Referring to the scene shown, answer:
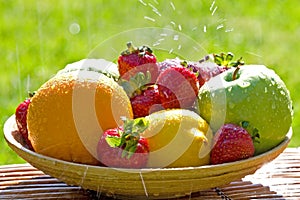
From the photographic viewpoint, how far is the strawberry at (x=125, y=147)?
1.20 m

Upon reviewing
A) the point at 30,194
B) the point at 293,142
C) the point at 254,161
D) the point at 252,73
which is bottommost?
the point at 293,142

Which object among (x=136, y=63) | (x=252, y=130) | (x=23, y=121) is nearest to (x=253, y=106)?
(x=252, y=130)

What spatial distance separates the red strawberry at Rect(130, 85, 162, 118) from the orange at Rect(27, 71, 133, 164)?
5 cm

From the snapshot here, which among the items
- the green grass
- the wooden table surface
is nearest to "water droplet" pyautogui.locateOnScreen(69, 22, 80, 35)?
the green grass

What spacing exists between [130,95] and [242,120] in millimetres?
226

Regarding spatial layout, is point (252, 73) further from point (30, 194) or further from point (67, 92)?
point (30, 194)

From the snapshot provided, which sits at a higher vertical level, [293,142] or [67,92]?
[67,92]

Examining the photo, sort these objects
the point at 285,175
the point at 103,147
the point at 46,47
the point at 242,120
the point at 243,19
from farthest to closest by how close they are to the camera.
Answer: the point at 243,19, the point at 46,47, the point at 285,175, the point at 242,120, the point at 103,147

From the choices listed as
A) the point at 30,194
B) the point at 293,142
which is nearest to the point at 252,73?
the point at 30,194

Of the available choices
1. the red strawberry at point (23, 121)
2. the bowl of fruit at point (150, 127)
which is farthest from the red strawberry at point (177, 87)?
the red strawberry at point (23, 121)

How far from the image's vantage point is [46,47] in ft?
11.5

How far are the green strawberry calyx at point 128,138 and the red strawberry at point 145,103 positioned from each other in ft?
A: 0.45

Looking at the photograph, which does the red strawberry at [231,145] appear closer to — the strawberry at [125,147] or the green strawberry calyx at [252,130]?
the green strawberry calyx at [252,130]

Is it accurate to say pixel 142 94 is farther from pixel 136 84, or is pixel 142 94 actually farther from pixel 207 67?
pixel 207 67
